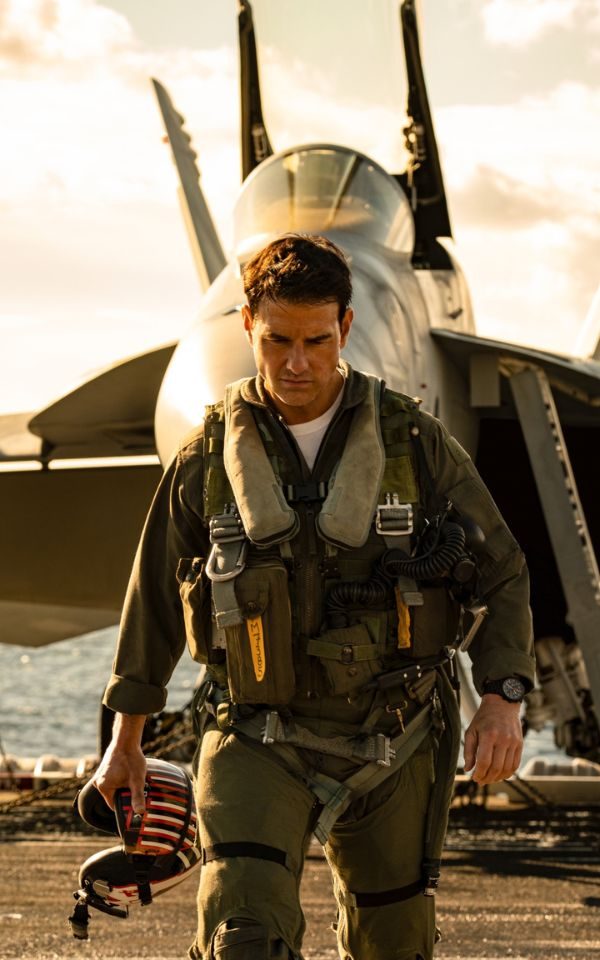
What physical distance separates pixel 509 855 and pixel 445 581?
5745 mm

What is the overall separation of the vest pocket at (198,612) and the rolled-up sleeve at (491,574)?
63cm

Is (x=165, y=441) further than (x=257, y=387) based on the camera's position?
Yes

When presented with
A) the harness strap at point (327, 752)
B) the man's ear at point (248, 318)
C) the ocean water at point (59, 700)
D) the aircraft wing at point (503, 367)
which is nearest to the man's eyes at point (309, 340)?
the man's ear at point (248, 318)

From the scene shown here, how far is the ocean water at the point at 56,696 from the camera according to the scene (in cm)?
3650

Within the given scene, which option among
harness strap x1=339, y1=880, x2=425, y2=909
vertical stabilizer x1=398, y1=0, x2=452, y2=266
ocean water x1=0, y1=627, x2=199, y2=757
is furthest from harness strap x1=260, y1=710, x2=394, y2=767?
ocean water x1=0, y1=627, x2=199, y2=757

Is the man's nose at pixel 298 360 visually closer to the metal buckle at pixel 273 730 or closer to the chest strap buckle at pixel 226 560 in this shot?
the chest strap buckle at pixel 226 560

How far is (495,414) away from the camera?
399 inches

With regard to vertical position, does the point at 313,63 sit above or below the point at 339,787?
above

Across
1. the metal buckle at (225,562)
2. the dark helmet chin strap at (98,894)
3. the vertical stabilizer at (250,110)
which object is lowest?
the dark helmet chin strap at (98,894)

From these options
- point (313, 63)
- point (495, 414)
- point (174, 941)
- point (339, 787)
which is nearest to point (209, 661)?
point (339, 787)

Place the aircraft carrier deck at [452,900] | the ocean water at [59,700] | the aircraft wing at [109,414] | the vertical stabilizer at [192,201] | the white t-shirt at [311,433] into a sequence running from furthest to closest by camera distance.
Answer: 1. the ocean water at [59,700]
2. the vertical stabilizer at [192,201]
3. the aircraft wing at [109,414]
4. the aircraft carrier deck at [452,900]
5. the white t-shirt at [311,433]

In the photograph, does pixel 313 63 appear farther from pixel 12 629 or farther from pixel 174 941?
pixel 174 941

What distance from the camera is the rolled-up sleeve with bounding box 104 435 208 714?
3.83 metres

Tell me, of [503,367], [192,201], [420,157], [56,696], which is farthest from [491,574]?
[56,696]
